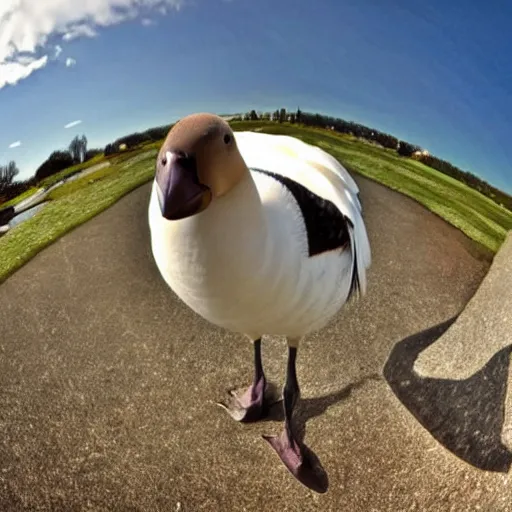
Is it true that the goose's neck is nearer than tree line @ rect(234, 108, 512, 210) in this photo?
Yes

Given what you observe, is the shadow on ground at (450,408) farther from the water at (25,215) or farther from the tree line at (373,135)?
the water at (25,215)

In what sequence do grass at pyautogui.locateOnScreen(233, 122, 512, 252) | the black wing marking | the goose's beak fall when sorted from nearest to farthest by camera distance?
the goose's beak
the black wing marking
grass at pyautogui.locateOnScreen(233, 122, 512, 252)

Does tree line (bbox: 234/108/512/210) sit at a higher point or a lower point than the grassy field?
higher

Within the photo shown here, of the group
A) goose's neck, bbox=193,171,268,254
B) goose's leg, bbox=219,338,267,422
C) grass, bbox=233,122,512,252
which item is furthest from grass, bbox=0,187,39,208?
goose's neck, bbox=193,171,268,254

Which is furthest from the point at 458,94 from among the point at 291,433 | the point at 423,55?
the point at 291,433

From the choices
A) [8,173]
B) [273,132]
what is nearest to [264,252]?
[273,132]

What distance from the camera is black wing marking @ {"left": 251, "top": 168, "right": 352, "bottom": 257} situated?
41.3 inches

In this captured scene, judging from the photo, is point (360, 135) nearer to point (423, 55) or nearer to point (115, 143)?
point (423, 55)

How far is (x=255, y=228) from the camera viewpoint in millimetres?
937

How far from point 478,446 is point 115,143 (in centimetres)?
87

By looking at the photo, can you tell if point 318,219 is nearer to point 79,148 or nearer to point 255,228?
point 255,228

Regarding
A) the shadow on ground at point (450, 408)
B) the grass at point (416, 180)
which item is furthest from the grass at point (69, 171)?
the shadow on ground at point (450, 408)

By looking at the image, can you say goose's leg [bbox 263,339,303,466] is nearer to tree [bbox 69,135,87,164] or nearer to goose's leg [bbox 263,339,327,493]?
goose's leg [bbox 263,339,327,493]

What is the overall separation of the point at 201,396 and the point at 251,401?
0.32 ft
